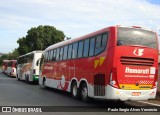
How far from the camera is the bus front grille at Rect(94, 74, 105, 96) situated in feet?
43.5

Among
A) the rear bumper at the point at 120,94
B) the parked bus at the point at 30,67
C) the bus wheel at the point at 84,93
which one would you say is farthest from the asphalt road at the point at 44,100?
the parked bus at the point at 30,67

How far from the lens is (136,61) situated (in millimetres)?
13125

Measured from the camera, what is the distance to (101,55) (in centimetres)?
1369

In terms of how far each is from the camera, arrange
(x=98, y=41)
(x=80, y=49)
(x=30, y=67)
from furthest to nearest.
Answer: (x=30, y=67), (x=80, y=49), (x=98, y=41)

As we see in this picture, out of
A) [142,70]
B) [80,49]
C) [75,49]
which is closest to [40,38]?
[75,49]

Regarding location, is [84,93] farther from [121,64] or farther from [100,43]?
[121,64]

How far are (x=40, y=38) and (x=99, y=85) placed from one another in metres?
57.4

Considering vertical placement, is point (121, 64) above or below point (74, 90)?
above

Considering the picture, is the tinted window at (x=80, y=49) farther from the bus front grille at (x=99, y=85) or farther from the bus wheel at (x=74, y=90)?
the bus front grille at (x=99, y=85)

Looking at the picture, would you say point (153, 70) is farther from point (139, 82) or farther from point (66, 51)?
point (66, 51)

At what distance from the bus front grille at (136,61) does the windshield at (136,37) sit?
1.87ft

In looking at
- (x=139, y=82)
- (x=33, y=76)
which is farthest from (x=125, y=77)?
(x=33, y=76)

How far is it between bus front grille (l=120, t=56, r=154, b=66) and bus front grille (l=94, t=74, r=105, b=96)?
1054 millimetres

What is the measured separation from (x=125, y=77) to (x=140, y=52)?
3.82 ft
